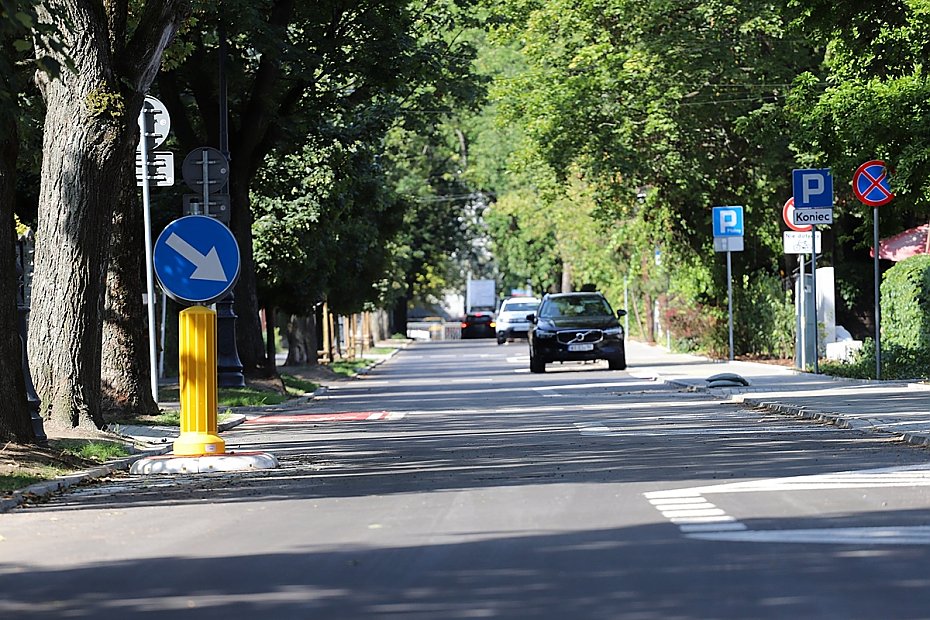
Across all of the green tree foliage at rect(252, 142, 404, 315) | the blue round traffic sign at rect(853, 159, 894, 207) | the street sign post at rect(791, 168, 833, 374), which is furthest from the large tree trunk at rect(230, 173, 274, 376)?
the blue round traffic sign at rect(853, 159, 894, 207)

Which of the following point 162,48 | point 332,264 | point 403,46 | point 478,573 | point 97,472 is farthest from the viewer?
point 332,264

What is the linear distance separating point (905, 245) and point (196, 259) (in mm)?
22469

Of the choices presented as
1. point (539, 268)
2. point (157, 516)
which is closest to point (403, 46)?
point (157, 516)

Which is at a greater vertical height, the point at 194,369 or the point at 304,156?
the point at 304,156

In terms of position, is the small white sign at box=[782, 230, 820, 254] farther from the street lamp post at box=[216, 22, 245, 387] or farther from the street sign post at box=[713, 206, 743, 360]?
the street lamp post at box=[216, 22, 245, 387]

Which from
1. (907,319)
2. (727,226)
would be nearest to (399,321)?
(727,226)

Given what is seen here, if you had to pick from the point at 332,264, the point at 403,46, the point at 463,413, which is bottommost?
the point at 463,413

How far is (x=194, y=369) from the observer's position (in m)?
15.0

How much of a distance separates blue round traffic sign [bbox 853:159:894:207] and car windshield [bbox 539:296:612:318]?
47.6 ft

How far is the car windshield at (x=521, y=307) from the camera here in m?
71.6

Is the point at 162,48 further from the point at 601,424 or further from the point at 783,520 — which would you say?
the point at 783,520

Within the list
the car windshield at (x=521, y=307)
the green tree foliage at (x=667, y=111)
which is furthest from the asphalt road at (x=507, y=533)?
the car windshield at (x=521, y=307)

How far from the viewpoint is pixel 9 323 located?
1477 centimetres

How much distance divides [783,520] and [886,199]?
612 inches
